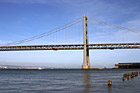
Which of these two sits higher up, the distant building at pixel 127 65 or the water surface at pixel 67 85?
the distant building at pixel 127 65

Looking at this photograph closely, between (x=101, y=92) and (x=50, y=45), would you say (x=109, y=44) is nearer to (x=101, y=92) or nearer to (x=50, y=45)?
(x=50, y=45)

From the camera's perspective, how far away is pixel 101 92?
1956cm

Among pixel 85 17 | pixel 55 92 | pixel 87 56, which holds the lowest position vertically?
pixel 55 92

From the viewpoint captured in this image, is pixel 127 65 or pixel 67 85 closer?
pixel 67 85

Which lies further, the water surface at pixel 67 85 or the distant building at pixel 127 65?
the distant building at pixel 127 65

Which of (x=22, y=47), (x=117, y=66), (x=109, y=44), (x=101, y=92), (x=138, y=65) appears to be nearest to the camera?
(x=101, y=92)

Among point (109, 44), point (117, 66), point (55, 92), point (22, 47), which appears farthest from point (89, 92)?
point (117, 66)

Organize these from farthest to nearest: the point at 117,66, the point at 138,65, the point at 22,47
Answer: the point at 117,66 → the point at 138,65 → the point at 22,47

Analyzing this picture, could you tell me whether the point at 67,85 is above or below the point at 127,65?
below

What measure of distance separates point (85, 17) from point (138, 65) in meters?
53.3

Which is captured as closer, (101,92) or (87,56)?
(101,92)

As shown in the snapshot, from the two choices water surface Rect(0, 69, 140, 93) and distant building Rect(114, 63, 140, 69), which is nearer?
water surface Rect(0, 69, 140, 93)

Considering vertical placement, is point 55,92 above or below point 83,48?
below

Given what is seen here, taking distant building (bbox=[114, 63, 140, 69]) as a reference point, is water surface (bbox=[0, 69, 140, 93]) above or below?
below
